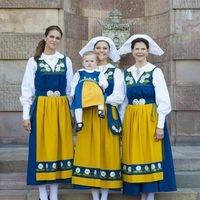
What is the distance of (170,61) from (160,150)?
3.12 metres

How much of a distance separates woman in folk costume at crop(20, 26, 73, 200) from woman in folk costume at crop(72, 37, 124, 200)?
0.18 metres

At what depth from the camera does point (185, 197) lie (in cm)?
457

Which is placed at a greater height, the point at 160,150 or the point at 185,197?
the point at 160,150

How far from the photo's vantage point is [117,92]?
410 centimetres

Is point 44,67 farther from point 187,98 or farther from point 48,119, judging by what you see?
point 187,98

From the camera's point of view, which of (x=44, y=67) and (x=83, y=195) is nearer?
(x=44, y=67)

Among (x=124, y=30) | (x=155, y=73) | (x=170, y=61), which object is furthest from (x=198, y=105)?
(x=155, y=73)

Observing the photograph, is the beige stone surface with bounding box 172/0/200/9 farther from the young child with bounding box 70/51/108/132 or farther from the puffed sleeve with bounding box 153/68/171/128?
the young child with bounding box 70/51/108/132

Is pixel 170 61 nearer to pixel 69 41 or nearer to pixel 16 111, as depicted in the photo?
pixel 69 41

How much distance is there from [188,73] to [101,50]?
9.99 ft

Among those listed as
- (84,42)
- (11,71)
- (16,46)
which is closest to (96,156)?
(11,71)

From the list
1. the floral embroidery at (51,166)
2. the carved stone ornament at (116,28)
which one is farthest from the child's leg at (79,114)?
the carved stone ornament at (116,28)

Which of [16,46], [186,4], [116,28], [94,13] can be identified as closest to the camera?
[16,46]

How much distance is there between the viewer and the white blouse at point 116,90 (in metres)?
4.09
